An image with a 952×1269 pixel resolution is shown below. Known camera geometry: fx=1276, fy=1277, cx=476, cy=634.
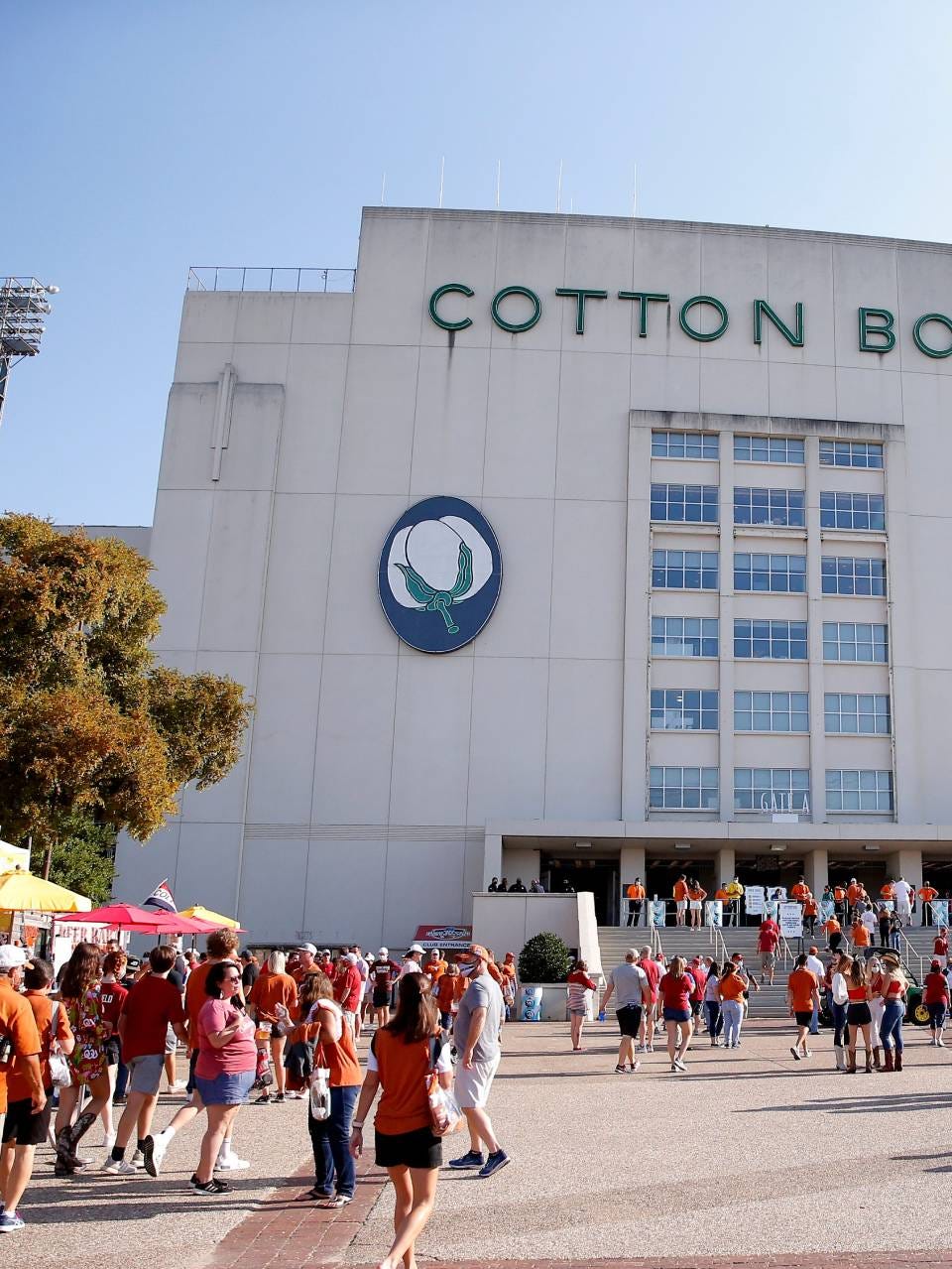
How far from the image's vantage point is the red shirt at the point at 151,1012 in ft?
33.3

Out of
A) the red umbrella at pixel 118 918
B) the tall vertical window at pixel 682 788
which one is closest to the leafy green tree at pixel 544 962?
the red umbrella at pixel 118 918

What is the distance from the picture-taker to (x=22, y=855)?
18359 mm

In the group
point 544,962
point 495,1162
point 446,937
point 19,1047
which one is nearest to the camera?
point 19,1047

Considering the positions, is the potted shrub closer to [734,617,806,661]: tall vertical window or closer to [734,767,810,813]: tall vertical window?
[734,767,810,813]: tall vertical window

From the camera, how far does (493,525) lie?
43.9 metres

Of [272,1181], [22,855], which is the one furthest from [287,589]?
[272,1181]

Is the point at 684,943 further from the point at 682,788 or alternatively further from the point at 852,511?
the point at 852,511

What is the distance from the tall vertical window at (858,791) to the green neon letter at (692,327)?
53.2 feet

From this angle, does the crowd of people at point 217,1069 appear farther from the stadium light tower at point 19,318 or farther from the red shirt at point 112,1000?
the stadium light tower at point 19,318

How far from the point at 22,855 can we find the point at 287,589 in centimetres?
2573

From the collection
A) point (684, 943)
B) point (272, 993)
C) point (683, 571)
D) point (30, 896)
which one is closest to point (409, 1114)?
point (272, 993)

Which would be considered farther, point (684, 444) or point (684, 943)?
point (684, 444)

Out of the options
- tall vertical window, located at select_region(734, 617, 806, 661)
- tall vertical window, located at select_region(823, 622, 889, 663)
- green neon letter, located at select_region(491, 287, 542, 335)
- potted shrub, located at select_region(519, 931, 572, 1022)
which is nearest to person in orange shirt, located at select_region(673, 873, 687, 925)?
potted shrub, located at select_region(519, 931, 572, 1022)

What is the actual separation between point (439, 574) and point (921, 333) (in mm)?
20450
